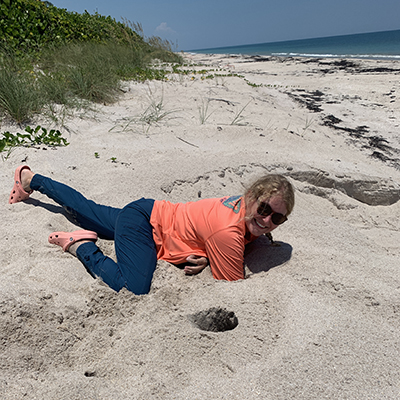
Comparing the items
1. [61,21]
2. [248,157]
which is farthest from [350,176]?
[61,21]

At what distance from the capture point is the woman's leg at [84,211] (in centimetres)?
249

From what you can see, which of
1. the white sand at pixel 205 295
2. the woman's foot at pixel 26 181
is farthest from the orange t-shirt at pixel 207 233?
the woman's foot at pixel 26 181

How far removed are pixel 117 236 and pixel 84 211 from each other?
0.42 metres

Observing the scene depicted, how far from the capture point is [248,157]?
3.84 metres

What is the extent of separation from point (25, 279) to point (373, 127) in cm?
589

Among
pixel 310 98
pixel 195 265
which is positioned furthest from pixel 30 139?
pixel 310 98

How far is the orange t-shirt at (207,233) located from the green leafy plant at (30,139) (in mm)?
1830

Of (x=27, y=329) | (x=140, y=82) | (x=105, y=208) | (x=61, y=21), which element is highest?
(x=61, y=21)

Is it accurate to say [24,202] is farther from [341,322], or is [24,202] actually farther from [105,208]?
[341,322]

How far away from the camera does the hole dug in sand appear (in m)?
1.75

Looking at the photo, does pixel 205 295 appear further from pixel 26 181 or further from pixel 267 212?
pixel 26 181

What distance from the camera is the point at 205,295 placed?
1927 mm

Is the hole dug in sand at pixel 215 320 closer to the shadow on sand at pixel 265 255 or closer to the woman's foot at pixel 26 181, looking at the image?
the shadow on sand at pixel 265 255

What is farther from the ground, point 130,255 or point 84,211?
point 84,211
